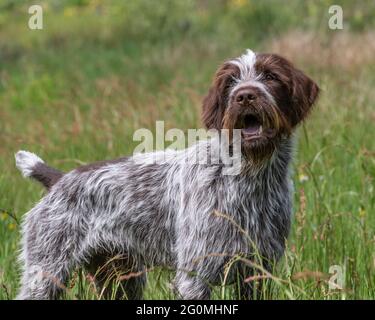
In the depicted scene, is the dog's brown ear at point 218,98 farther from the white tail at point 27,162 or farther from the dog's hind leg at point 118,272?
the white tail at point 27,162

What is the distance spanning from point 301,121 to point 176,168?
2.63 feet

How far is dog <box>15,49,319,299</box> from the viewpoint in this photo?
5043 millimetres

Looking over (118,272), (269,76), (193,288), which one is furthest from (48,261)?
(269,76)

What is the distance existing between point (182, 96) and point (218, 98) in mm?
5461

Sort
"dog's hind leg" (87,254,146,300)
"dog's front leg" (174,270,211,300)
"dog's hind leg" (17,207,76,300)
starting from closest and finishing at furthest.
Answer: "dog's front leg" (174,270,211,300), "dog's hind leg" (17,207,76,300), "dog's hind leg" (87,254,146,300)

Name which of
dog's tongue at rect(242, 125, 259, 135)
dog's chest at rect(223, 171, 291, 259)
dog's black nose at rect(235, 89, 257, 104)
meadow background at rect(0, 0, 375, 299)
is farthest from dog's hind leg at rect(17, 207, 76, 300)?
dog's black nose at rect(235, 89, 257, 104)

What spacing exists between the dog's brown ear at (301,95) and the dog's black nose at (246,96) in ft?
1.27

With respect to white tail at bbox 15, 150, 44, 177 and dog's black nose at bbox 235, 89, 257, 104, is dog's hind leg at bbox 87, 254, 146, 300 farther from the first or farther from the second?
dog's black nose at bbox 235, 89, 257, 104

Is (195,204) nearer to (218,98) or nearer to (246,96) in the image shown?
(218,98)

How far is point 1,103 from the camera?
12516 mm

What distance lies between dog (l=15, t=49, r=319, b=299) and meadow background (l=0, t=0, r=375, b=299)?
167 millimetres

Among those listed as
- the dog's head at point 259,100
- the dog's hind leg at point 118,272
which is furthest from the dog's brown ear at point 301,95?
the dog's hind leg at point 118,272

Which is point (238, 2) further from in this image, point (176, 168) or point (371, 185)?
point (176, 168)

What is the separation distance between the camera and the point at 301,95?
205 inches
